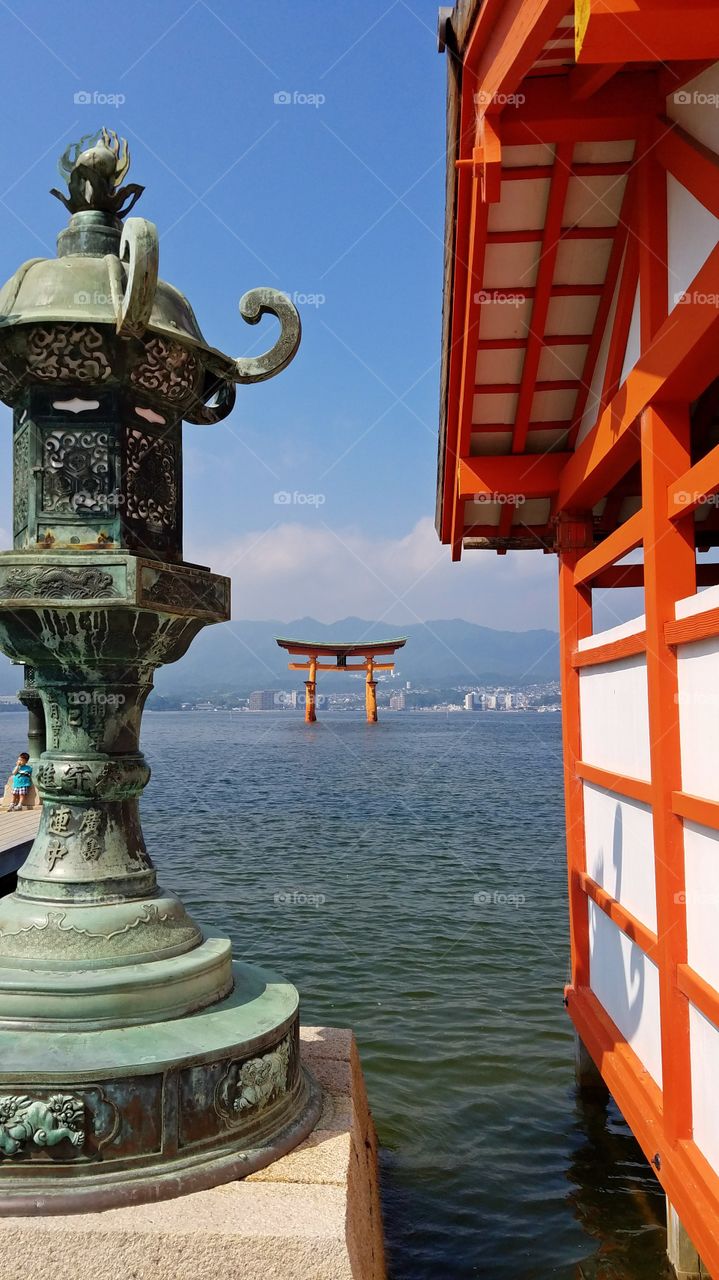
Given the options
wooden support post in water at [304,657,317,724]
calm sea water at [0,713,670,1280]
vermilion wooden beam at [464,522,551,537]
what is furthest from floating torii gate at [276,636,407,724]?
vermilion wooden beam at [464,522,551,537]

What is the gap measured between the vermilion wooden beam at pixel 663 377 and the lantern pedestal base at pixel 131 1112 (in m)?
3.23

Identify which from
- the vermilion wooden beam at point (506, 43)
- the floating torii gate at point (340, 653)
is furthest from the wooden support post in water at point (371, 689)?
the vermilion wooden beam at point (506, 43)

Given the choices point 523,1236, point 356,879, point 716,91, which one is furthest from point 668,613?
point 356,879

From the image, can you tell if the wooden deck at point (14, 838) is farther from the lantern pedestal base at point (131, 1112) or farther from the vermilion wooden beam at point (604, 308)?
the lantern pedestal base at point (131, 1112)

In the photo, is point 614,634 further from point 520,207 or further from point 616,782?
point 520,207

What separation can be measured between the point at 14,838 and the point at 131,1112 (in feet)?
37.7

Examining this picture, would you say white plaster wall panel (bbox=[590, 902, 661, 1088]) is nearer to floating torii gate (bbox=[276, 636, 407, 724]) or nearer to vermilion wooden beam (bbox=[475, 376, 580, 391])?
vermilion wooden beam (bbox=[475, 376, 580, 391])

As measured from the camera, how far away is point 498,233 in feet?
17.7

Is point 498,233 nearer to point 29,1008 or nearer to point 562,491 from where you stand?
point 562,491

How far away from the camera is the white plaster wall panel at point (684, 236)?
157 inches

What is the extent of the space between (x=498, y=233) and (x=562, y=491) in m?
2.02

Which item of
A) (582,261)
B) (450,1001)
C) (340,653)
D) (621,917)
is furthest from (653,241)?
(340,653)

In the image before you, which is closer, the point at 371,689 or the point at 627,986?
the point at 627,986

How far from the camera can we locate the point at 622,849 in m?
5.50
